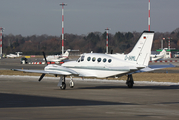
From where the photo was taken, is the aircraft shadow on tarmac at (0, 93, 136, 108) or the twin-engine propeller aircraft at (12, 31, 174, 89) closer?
the aircraft shadow on tarmac at (0, 93, 136, 108)

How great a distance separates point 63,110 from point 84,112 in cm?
119

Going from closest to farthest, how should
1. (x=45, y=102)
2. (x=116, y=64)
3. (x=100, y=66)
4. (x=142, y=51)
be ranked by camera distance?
(x=45, y=102)
(x=116, y=64)
(x=142, y=51)
(x=100, y=66)

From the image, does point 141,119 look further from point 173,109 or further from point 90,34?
point 90,34

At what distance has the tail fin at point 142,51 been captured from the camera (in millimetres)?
24266

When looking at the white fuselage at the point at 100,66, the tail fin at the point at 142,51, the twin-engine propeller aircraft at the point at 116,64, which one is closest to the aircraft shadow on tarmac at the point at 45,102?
the twin-engine propeller aircraft at the point at 116,64

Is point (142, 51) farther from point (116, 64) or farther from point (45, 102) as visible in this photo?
point (45, 102)

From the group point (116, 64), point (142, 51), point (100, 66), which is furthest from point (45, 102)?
point (142, 51)

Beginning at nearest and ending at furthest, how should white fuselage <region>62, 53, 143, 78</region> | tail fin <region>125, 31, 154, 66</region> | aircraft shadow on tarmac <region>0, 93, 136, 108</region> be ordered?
aircraft shadow on tarmac <region>0, 93, 136, 108</region>
white fuselage <region>62, 53, 143, 78</region>
tail fin <region>125, 31, 154, 66</region>

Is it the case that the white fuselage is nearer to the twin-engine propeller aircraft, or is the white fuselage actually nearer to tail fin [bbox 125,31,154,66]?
the twin-engine propeller aircraft

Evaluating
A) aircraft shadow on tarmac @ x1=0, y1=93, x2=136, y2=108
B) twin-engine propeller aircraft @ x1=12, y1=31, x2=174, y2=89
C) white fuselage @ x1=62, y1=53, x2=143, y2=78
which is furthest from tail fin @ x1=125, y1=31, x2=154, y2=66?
aircraft shadow on tarmac @ x1=0, y1=93, x2=136, y2=108

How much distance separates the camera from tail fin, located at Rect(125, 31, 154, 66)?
79.6 feet

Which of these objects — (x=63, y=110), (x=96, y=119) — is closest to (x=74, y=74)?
(x=63, y=110)

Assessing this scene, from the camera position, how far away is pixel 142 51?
24.4 meters

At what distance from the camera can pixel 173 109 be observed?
567 inches
